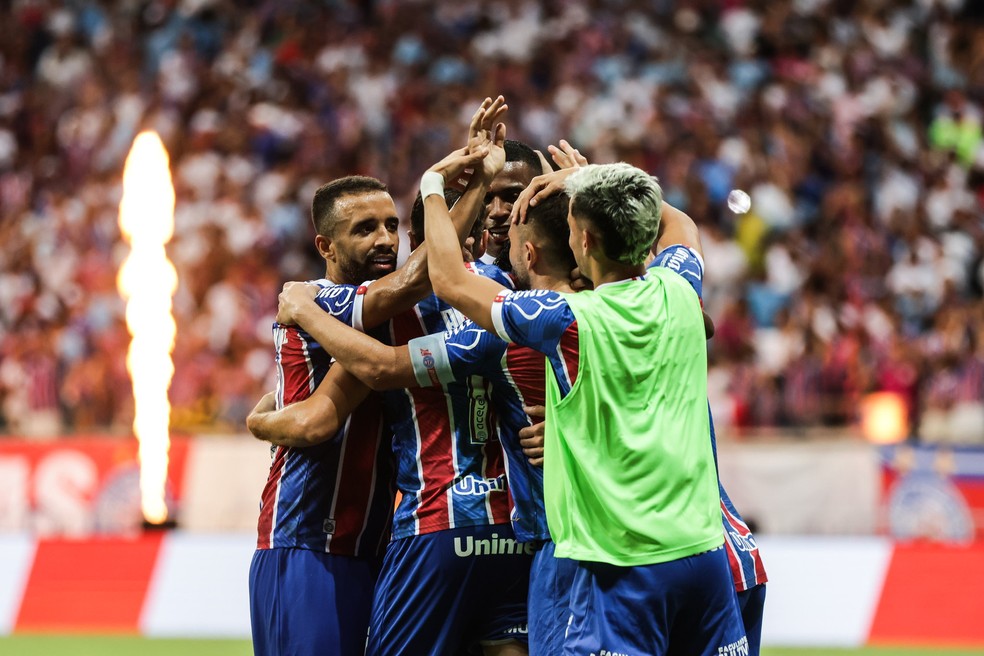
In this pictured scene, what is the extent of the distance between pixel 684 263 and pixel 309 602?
1.88m

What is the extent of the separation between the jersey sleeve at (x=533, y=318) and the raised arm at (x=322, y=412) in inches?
33.4

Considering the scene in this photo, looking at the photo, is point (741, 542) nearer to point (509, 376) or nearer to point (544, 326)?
point (509, 376)

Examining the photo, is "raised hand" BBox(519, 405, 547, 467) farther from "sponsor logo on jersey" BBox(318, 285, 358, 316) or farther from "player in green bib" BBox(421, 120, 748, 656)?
"sponsor logo on jersey" BBox(318, 285, 358, 316)

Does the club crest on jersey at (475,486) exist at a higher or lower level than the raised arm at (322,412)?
lower

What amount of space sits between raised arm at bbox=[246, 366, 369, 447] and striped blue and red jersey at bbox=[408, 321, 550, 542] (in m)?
0.32

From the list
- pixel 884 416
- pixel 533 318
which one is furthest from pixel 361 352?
pixel 884 416

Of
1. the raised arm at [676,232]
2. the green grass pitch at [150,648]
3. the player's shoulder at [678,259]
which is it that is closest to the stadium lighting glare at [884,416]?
the green grass pitch at [150,648]

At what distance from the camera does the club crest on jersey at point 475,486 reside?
536cm

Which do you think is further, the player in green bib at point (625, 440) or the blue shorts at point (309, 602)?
the blue shorts at point (309, 602)

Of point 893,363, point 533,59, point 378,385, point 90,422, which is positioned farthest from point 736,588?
point 533,59

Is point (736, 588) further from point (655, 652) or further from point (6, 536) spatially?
point (6, 536)

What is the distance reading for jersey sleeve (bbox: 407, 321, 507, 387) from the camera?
5168 mm

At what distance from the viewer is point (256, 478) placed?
1316 centimetres

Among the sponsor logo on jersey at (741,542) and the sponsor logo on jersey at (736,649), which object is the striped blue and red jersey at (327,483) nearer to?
the sponsor logo on jersey at (741,542)
